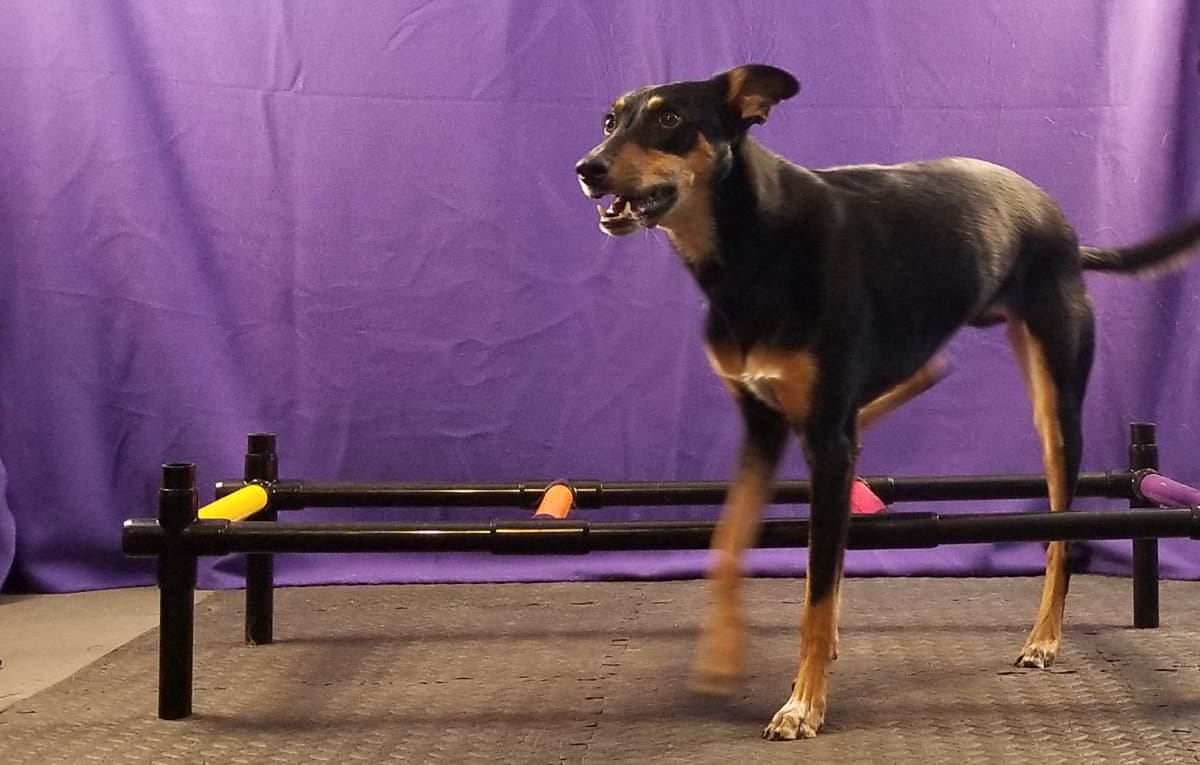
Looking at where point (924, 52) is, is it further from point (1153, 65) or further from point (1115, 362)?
point (1115, 362)

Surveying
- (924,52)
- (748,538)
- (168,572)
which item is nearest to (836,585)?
(748,538)

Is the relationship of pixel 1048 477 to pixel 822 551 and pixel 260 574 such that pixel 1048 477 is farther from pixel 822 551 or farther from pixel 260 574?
pixel 260 574

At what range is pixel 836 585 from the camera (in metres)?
1.55

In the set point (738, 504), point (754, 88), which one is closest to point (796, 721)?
point (738, 504)

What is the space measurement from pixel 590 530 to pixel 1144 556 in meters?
1.17

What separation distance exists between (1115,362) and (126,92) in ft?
7.33

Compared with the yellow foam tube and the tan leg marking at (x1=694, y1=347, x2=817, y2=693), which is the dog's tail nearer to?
the tan leg marking at (x1=694, y1=347, x2=817, y2=693)

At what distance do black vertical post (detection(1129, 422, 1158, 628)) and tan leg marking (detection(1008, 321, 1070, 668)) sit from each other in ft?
1.00

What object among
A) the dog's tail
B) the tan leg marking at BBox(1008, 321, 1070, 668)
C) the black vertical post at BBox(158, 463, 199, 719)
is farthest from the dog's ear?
the black vertical post at BBox(158, 463, 199, 719)

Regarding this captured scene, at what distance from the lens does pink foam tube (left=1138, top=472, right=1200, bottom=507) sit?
1.90 metres

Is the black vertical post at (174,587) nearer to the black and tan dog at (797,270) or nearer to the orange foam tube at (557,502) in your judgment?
the orange foam tube at (557,502)

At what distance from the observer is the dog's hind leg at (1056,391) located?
5.93 feet

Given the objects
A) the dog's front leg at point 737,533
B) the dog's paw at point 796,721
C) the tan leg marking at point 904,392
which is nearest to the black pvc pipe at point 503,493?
the tan leg marking at point 904,392

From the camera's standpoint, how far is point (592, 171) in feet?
4.67
